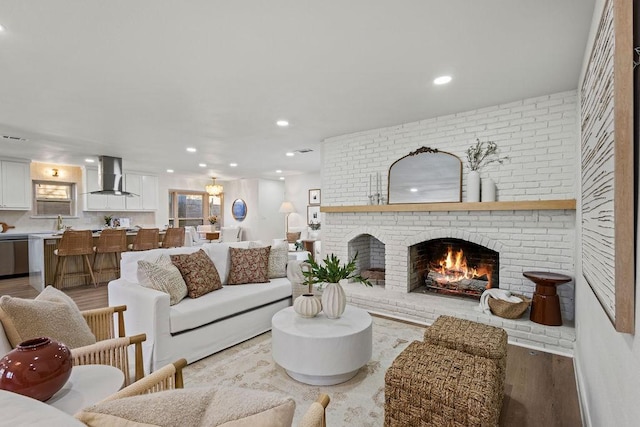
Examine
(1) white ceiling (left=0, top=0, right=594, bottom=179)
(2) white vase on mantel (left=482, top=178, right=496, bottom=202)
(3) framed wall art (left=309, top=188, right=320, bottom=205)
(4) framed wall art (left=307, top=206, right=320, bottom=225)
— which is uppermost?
(1) white ceiling (left=0, top=0, right=594, bottom=179)

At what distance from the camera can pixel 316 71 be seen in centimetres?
260

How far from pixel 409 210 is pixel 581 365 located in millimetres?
2131

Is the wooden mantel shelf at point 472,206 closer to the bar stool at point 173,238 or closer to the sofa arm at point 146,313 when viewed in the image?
the sofa arm at point 146,313

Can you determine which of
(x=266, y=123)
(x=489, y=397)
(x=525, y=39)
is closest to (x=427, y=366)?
(x=489, y=397)

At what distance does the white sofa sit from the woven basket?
7.09 ft

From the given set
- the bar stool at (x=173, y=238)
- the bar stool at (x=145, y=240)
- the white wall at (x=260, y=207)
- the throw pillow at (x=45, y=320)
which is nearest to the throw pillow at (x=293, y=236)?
the white wall at (x=260, y=207)

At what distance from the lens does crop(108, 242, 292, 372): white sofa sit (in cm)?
247

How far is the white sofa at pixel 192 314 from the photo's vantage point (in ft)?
8.11

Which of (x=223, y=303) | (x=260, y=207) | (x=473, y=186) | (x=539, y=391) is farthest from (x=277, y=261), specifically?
(x=260, y=207)

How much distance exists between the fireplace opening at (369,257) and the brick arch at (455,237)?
73cm

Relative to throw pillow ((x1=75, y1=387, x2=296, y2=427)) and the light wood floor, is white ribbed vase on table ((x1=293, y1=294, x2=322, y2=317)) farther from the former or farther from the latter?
throw pillow ((x1=75, y1=387, x2=296, y2=427))

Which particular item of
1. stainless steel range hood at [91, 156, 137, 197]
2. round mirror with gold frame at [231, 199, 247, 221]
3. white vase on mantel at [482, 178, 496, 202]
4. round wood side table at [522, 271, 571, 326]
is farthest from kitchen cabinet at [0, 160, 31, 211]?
round wood side table at [522, 271, 571, 326]

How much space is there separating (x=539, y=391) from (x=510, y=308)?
0.96m

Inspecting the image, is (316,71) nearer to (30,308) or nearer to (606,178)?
(606,178)
